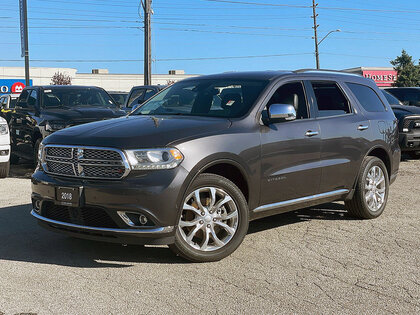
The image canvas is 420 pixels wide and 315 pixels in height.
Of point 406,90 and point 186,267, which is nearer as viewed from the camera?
point 186,267

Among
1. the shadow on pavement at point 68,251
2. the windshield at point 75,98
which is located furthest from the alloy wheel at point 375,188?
the windshield at point 75,98

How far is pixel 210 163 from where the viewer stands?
196 inches

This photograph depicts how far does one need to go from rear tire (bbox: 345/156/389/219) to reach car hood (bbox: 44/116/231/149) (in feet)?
7.32

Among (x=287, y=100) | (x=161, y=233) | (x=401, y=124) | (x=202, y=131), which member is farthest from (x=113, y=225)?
(x=401, y=124)

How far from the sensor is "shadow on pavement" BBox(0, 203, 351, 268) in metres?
5.05

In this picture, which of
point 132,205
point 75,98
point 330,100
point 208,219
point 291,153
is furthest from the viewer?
point 75,98

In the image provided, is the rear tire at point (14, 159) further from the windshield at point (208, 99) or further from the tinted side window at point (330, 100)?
the tinted side window at point (330, 100)

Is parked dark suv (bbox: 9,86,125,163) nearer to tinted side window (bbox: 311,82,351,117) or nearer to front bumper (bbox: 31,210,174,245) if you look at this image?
tinted side window (bbox: 311,82,351,117)

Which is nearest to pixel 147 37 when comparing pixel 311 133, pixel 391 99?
pixel 391 99

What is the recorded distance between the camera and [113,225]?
188 inches

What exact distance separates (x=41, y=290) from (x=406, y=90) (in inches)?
541

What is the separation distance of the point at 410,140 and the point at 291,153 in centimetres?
817

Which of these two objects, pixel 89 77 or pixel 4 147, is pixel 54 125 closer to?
pixel 4 147

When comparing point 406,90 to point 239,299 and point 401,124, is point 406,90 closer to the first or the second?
point 401,124
